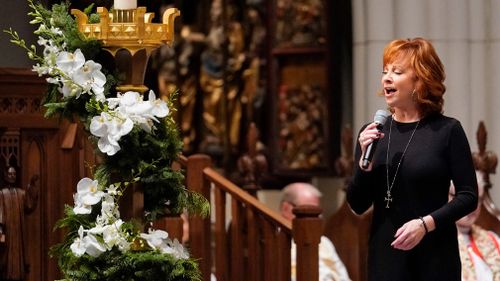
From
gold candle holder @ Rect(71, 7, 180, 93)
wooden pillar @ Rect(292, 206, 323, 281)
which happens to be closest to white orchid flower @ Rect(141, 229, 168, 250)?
gold candle holder @ Rect(71, 7, 180, 93)

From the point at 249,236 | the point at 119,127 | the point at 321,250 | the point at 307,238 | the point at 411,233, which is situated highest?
the point at 119,127

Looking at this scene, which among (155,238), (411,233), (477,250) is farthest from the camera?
(477,250)

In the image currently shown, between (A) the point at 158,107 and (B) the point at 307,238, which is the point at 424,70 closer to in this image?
(A) the point at 158,107

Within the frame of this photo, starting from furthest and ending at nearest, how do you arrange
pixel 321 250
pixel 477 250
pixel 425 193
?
pixel 321 250, pixel 477 250, pixel 425 193

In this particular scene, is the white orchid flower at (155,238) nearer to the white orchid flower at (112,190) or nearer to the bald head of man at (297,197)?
the white orchid flower at (112,190)

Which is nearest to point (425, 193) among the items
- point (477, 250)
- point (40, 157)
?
point (40, 157)

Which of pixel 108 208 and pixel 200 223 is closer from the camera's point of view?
pixel 108 208

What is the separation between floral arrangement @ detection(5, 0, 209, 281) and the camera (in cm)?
393

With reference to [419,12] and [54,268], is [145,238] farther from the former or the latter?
[419,12]

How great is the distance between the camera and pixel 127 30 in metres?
3.94

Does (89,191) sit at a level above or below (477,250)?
above

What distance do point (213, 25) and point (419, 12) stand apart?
2.42 meters

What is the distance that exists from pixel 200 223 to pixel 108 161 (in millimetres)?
2518

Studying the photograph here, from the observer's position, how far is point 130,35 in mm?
3938
